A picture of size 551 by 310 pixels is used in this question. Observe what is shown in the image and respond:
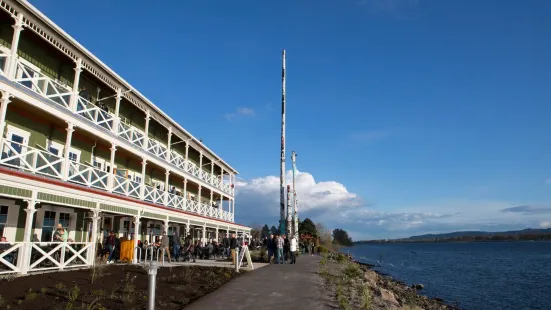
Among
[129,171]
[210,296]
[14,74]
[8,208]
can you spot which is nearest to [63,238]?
[8,208]

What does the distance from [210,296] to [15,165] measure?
813cm

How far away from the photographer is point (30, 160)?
49.1 feet

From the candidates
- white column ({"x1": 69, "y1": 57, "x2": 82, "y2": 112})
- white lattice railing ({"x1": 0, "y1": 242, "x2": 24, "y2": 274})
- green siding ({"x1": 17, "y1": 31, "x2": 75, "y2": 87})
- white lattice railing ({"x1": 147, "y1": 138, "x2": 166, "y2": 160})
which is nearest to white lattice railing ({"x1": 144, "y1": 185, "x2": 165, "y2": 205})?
white lattice railing ({"x1": 147, "y1": 138, "x2": 166, "y2": 160})

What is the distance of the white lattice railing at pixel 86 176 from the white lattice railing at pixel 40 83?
2.55m

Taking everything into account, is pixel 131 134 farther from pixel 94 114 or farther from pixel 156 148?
pixel 156 148

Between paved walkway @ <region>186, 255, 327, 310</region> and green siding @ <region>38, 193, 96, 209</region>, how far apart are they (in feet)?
21.2

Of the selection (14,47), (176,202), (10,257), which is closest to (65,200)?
(10,257)

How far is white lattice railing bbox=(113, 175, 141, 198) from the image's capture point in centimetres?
1889

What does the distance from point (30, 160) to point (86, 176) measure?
2.53m

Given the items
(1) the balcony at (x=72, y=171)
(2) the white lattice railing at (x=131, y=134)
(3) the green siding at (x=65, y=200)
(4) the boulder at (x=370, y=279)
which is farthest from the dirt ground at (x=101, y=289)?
(4) the boulder at (x=370, y=279)

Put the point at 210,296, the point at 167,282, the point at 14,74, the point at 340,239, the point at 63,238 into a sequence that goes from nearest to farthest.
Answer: the point at 210,296
the point at 167,282
the point at 14,74
the point at 63,238
the point at 340,239

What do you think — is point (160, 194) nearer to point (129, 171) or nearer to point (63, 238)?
point (129, 171)

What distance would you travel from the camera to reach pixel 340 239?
164500mm

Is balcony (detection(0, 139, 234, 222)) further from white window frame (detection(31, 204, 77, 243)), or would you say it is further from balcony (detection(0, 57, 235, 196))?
balcony (detection(0, 57, 235, 196))
